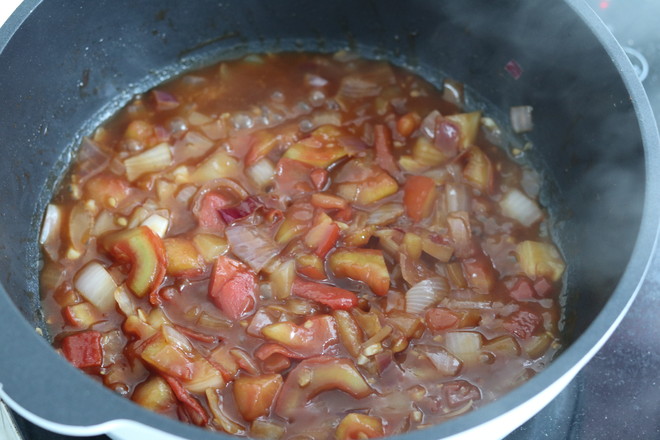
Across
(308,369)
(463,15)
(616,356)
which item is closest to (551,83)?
(463,15)

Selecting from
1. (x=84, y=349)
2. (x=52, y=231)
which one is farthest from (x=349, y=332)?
(x=52, y=231)

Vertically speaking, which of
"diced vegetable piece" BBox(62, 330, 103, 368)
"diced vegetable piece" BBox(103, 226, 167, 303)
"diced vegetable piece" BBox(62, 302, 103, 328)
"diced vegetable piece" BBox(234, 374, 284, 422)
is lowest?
"diced vegetable piece" BBox(234, 374, 284, 422)

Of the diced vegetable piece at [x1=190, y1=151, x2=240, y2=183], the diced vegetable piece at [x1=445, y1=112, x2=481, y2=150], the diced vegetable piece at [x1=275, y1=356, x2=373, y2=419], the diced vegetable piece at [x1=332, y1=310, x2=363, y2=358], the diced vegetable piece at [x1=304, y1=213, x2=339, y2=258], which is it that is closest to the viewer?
the diced vegetable piece at [x1=275, y1=356, x2=373, y2=419]

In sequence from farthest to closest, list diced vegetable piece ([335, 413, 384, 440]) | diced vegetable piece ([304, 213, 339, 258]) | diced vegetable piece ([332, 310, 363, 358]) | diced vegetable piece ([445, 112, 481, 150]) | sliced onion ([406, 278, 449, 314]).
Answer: diced vegetable piece ([445, 112, 481, 150]), diced vegetable piece ([304, 213, 339, 258]), sliced onion ([406, 278, 449, 314]), diced vegetable piece ([332, 310, 363, 358]), diced vegetable piece ([335, 413, 384, 440])

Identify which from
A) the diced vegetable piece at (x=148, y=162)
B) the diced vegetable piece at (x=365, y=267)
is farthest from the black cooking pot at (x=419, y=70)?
the diced vegetable piece at (x=365, y=267)

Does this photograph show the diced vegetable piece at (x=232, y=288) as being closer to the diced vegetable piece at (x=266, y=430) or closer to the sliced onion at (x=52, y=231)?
the diced vegetable piece at (x=266, y=430)

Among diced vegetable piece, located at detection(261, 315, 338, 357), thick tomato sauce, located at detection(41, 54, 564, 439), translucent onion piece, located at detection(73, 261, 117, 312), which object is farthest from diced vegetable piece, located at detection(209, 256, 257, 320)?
translucent onion piece, located at detection(73, 261, 117, 312)

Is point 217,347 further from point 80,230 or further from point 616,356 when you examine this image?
point 616,356

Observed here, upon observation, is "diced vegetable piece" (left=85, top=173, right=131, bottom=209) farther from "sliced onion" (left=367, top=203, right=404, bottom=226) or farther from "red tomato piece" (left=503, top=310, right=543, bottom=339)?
"red tomato piece" (left=503, top=310, right=543, bottom=339)
